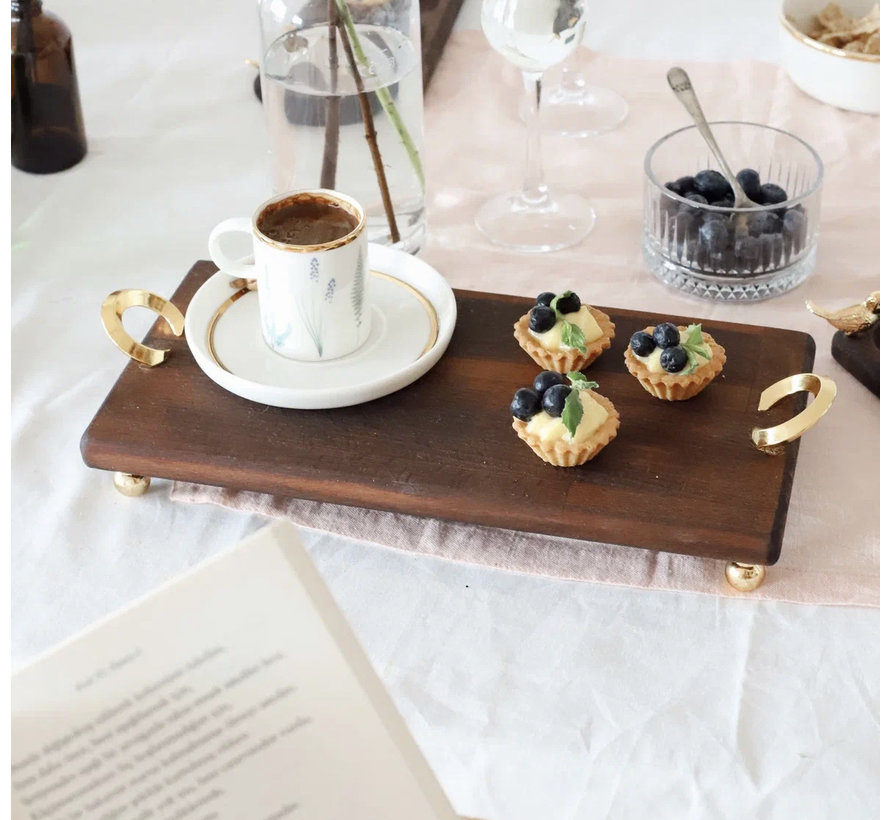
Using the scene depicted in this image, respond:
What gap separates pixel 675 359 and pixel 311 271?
0.84 feet

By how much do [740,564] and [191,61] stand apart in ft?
3.08

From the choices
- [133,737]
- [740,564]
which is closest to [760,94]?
[740,564]

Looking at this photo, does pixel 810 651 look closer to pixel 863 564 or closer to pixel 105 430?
pixel 863 564

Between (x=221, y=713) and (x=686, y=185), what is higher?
(x=221, y=713)

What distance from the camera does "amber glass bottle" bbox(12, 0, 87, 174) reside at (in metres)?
1.14

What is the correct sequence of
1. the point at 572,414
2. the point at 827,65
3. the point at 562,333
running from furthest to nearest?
the point at 827,65 → the point at 562,333 → the point at 572,414

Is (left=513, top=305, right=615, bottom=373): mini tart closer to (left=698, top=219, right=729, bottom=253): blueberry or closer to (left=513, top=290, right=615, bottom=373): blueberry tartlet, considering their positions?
(left=513, top=290, right=615, bottom=373): blueberry tartlet

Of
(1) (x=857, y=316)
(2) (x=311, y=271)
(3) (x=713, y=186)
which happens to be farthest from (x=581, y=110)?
(2) (x=311, y=271)

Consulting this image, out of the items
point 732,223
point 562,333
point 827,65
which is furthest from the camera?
point 827,65

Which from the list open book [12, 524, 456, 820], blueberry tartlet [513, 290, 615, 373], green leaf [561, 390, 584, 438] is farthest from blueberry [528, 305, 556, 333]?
open book [12, 524, 456, 820]

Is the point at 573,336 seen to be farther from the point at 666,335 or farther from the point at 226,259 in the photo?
the point at 226,259

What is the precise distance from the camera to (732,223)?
0.99 metres

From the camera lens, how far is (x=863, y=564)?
810 mm

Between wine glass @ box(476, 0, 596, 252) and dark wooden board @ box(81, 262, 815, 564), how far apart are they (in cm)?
26
